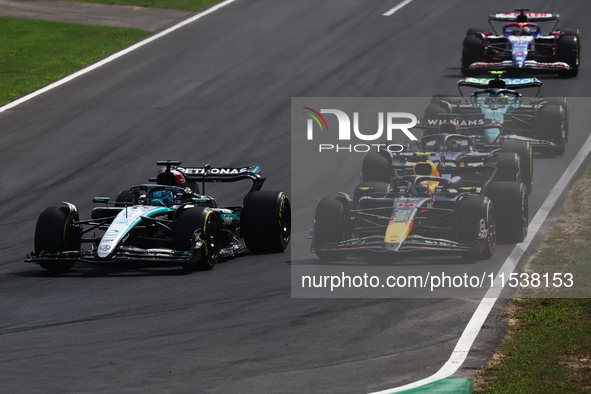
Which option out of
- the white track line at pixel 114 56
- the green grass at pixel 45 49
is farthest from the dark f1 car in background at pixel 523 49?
the green grass at pixel 45 49

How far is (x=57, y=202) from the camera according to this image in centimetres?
2025

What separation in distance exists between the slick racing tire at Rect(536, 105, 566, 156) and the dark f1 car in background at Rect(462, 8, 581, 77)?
243 inches

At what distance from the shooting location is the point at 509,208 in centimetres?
1464

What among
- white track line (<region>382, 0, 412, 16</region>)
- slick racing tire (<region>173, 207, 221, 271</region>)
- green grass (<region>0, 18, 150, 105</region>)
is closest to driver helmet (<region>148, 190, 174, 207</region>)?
slick racing tire (<region>173, 207, 221, 271</region>)

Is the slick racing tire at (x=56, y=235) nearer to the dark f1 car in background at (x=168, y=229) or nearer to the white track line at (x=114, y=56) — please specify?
the dark f1 car in background at (x=168, y=229)

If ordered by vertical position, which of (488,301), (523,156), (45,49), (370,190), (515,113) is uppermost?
(45,49)

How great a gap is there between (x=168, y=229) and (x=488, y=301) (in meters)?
5.29

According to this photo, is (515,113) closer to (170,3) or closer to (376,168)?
(376,168)

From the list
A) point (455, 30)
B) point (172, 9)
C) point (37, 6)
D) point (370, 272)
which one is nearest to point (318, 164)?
point (370, 272)

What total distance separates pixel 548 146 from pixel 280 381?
47.5ft

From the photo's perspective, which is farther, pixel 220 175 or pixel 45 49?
pixel 45 49

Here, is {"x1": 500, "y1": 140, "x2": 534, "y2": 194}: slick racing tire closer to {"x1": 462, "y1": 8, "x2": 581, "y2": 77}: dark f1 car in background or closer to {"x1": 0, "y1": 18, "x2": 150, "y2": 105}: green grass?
{"x1": 462, "y1": 8, "x2": 581, "y2": 77}: dark f1 car in background

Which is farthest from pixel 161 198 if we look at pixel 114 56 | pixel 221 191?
pixel 114 56

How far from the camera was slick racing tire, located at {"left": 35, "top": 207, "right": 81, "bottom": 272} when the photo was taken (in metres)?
14.1
